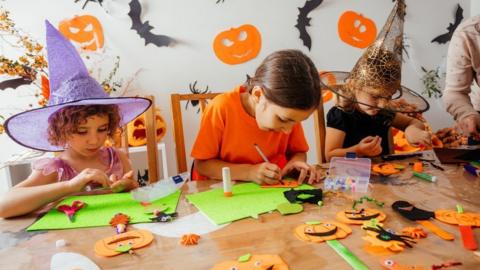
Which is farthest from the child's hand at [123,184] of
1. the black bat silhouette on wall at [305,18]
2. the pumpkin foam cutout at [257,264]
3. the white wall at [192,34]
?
the black bat silhouette on wall at [305,18]

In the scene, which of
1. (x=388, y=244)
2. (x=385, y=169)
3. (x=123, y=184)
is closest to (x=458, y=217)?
(x=388, y=244)

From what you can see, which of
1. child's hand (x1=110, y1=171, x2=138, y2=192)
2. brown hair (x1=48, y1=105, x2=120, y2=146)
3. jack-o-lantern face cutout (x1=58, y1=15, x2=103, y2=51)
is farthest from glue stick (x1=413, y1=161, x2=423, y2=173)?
jack-o-lantern face cutout (x1=58, y1=15, x2=103, y2=51)

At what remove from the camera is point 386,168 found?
3.09ft

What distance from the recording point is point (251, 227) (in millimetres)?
604

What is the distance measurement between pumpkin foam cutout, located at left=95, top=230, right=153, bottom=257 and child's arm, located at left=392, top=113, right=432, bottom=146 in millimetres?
1039

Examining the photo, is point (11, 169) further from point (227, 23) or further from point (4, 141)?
point (227, 23)

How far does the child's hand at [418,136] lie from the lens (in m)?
1.21

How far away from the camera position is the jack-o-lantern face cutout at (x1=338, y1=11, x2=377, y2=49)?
88.8 inches

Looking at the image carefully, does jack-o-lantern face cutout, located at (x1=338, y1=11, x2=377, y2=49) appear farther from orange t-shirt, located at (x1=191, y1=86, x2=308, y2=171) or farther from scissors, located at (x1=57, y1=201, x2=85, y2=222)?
scissors, located at (x1=57, y1=201, x2=85, y2=222)

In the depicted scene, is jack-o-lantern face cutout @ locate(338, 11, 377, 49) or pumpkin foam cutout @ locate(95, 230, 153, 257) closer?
pumpkin foam cutout @ locate(95, 230, 153, 257)

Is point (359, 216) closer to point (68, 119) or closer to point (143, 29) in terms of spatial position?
point (68, 119)

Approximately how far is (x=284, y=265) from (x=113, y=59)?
1.77 m

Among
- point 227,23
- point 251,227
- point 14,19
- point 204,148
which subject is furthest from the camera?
point 227,23

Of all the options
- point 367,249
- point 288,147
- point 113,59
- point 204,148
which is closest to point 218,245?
point 367,249
